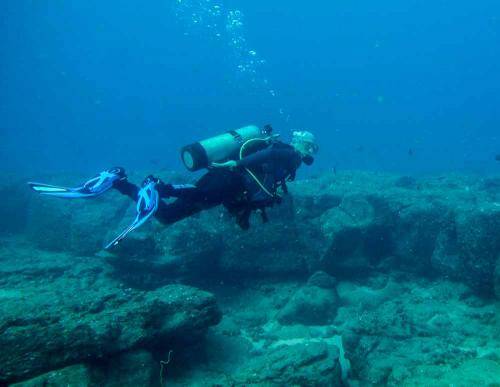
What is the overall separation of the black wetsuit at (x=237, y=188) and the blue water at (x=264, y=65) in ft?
307

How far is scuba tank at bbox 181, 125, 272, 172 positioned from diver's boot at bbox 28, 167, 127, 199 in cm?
127

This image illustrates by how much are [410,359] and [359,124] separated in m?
108

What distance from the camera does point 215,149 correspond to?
6492 millimetres

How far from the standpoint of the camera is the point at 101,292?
6555 mm

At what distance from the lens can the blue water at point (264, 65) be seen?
367ft

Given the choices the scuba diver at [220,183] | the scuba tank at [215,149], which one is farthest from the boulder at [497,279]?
the scuba tank at [215,149]

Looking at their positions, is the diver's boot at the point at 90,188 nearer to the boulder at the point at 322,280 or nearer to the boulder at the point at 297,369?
the boulder at the point at 297,369

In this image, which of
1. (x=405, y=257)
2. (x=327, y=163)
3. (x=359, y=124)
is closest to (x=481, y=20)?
(x=359, y=124)

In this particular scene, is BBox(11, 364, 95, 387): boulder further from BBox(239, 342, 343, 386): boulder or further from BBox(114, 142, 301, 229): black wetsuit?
BBox(114, 142, 301, 229): black wetsuit

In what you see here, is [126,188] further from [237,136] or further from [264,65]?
[264,65]

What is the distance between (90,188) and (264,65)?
151328 mm

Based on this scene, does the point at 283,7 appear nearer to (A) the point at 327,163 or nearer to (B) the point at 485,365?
(A) the point at 327,163

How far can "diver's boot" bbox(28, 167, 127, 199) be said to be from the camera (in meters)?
6.19

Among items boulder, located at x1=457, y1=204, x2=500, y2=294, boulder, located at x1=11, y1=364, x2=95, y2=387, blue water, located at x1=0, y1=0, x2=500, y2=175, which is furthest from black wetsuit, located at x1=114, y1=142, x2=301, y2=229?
blue water, located at x1=0, y1=0, x2=500, y2=175
